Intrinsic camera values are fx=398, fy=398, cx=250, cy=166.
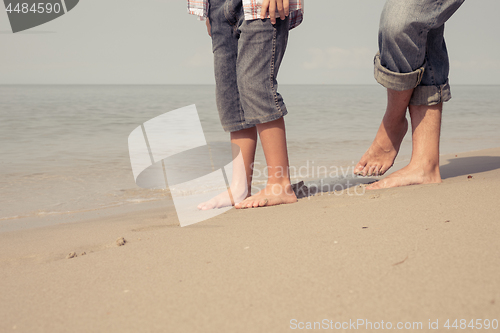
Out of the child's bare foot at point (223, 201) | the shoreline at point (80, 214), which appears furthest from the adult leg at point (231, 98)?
the shoreline at point (80, 214)

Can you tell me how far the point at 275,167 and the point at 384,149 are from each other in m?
0.74

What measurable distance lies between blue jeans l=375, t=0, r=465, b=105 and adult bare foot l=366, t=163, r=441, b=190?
1.02 feet

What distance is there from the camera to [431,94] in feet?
6.03

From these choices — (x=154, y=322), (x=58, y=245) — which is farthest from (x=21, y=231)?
(x=154, y=322)

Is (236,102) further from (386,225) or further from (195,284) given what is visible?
(195,284)

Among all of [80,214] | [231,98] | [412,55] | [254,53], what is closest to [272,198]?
[231,98]

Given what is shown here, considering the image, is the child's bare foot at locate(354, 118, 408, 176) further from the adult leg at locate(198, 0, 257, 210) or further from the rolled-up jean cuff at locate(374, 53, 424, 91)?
the adult leg at locate(198, 0, 257, 210)

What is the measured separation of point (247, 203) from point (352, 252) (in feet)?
2.82

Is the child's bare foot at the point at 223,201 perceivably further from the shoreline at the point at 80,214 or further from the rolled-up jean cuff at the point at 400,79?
the rolled-up jean cuff at the point at 400,79

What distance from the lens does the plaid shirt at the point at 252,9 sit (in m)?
1.62

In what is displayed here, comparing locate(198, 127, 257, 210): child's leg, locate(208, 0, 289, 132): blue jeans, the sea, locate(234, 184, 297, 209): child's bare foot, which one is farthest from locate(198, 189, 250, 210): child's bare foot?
the sea

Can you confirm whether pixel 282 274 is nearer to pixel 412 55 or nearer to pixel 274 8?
pixel 274 8

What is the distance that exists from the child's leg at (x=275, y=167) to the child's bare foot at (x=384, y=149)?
23.5 inches

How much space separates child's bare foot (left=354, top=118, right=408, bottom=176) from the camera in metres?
2.11
